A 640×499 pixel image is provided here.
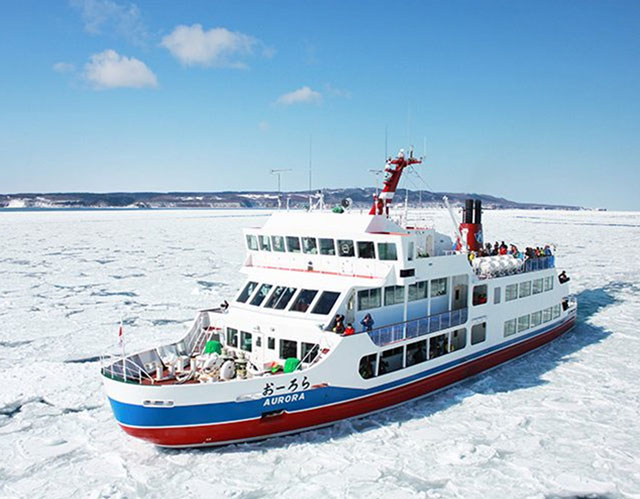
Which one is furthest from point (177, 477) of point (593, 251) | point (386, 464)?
point (593, 251)

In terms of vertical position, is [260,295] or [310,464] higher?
[260,295]

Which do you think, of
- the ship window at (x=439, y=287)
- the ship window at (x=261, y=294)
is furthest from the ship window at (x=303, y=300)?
the ship window at (x=439, y=287)

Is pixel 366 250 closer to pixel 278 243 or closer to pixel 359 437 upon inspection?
pixel 278 243

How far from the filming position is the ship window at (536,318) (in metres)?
19.9

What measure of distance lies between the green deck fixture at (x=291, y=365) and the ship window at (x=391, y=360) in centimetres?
283

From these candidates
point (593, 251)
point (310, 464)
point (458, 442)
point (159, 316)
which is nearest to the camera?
point (310, 464)

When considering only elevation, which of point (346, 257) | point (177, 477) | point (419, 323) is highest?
point (346, 257)

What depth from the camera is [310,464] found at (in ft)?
36.8

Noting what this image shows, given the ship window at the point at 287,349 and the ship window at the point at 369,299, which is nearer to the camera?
the ship window at the point at 287,349

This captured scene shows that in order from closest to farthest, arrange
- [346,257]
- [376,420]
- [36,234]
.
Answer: [376,420] < [346,257] < [36,234]

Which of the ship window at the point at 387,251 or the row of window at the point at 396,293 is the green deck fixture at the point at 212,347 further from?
the ship window at the point at 387,251

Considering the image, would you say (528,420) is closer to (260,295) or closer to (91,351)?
(260,295)

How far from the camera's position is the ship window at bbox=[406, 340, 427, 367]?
15.1m

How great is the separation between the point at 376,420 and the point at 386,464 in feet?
7.17
